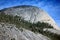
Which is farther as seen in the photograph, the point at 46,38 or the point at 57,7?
the point at 57,7

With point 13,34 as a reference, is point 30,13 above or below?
above

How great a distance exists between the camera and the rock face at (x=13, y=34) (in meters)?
6.55

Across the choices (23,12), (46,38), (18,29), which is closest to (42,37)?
(46,38)

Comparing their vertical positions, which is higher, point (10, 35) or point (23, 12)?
point (23, 12)

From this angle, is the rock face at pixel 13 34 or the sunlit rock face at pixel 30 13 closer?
the rock face at pixel 13 34

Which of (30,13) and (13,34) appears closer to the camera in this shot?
(13,34)

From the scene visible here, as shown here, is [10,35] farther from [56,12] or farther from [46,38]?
[56,12]

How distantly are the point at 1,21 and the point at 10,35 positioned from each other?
1.00 meters

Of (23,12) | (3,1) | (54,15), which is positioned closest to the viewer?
(23,12)

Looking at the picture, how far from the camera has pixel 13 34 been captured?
265 inches

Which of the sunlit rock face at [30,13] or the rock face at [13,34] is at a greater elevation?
the sunlit rock face at [30,13]

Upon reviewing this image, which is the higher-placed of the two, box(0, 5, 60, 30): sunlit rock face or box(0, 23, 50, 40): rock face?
box(0, 5, 60, 30): sunlit rock face

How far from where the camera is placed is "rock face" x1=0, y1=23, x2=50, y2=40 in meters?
A: 6.55

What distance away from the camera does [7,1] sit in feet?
54.5
